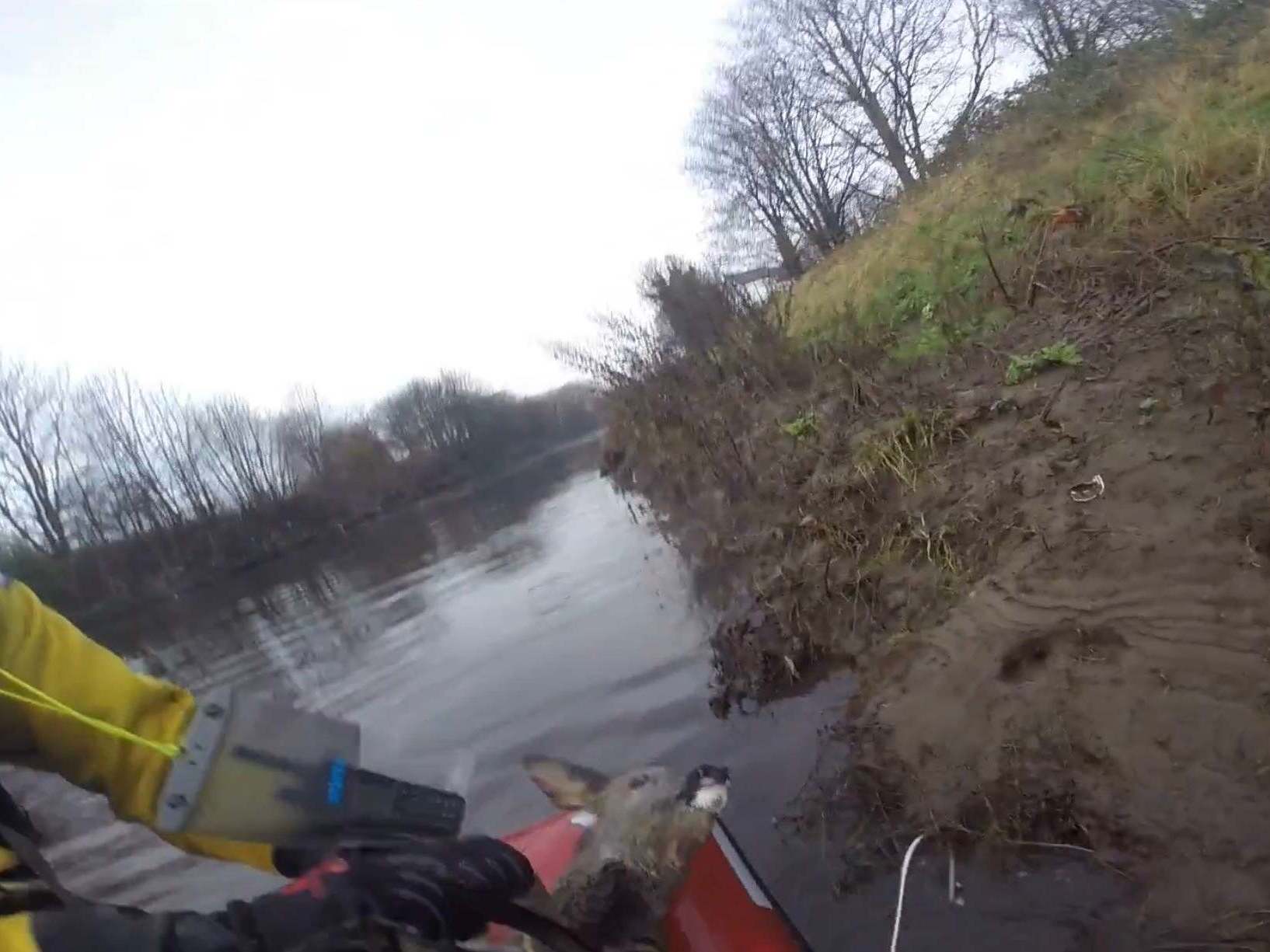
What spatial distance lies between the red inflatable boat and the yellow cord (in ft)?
2.96

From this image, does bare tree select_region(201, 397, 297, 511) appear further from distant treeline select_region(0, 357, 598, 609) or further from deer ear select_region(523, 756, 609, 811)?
deer ear select_region(523, 756, 609, 811)

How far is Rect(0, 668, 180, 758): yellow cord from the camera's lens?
5.68 ft

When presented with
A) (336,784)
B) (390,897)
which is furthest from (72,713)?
(390,897)

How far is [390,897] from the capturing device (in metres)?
1.67

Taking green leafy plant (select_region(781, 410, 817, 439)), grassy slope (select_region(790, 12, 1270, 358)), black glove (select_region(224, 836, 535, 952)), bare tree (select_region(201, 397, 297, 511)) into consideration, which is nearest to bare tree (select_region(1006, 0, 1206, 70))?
grassy slope (select_region(790, 12, 1270, 358))

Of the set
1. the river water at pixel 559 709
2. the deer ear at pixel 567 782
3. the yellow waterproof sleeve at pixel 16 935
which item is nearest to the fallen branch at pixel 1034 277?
the river water at pixel 559 709

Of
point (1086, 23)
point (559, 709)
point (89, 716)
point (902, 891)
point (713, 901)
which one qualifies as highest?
point (1086, 23)

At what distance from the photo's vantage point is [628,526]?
12.8 metres

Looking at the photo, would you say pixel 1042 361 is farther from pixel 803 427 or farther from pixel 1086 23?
pixel 1086 23

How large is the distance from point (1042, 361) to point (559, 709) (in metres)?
3.78

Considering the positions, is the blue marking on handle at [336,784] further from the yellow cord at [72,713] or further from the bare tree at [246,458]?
the bare tree at [246,458]

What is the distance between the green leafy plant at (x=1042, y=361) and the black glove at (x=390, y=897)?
4939 mm

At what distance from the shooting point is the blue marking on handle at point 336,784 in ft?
6.00

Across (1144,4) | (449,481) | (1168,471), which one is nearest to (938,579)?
(1168,471)
